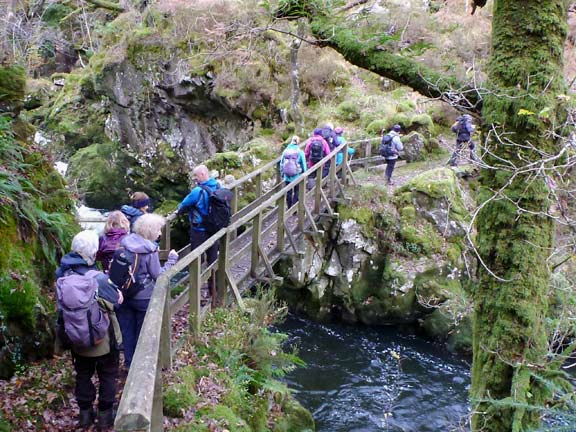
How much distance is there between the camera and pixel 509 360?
16.9ft

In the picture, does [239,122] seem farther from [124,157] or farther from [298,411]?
[298,411]

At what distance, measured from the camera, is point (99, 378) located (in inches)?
176

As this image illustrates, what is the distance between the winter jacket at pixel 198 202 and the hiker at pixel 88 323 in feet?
9.17

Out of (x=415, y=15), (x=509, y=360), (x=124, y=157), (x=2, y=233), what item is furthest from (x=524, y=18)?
(x=124, y=157)

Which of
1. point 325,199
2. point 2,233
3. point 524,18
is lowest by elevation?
point 325,199

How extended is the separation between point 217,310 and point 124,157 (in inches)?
732

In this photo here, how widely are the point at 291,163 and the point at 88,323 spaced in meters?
7.11

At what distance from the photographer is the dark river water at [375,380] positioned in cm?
959

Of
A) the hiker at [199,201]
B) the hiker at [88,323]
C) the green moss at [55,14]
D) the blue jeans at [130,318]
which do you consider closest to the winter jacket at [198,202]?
the hiker at [199,201]

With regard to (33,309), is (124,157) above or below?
below

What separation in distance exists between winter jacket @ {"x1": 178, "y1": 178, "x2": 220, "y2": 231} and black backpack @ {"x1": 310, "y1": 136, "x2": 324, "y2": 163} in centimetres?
508

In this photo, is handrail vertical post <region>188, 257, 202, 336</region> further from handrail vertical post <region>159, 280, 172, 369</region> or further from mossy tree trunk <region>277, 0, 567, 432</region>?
mossy tree trunk <region>277, 0, 567, 432</region>

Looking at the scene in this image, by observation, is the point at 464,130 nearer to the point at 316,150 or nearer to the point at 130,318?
the point at 316,150

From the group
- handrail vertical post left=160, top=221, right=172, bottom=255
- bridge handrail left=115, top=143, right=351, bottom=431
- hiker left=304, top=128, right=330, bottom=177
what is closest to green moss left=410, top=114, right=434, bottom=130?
hiker left=304, top=128, right=330, bottom=177
